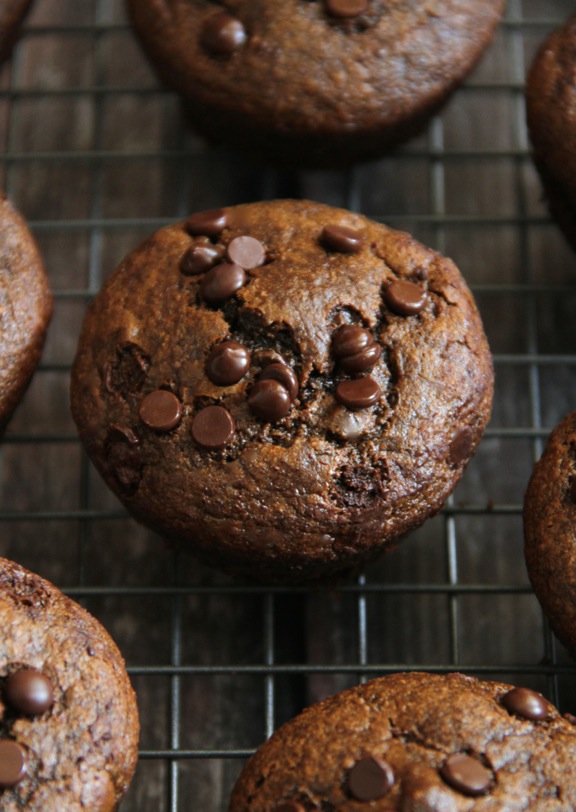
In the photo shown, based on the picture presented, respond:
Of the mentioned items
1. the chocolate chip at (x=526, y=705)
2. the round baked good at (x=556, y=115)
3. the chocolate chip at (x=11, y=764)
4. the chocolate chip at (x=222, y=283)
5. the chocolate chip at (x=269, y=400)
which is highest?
the round baked good at (x=556, y=115)

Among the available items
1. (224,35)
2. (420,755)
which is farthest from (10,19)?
(420,755)

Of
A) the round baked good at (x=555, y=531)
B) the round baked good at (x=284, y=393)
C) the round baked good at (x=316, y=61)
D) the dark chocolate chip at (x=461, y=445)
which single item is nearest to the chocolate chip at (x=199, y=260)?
the round baked good at (x=284, y=393)

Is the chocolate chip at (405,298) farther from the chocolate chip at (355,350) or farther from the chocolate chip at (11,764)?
the chocolate chip at (11,764)

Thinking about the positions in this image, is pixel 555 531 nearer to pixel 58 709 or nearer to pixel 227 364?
pixel 227 364

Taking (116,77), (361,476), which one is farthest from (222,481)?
(116,77)

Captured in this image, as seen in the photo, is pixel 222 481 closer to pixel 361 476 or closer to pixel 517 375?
pixel 361 476
